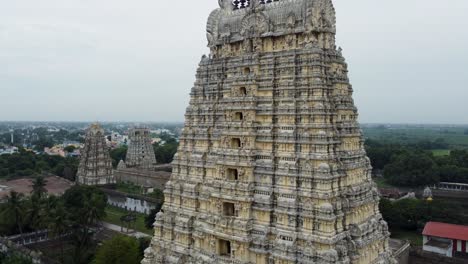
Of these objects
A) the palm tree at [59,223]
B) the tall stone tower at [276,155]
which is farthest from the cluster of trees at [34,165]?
the tall stone tower at [276,155]

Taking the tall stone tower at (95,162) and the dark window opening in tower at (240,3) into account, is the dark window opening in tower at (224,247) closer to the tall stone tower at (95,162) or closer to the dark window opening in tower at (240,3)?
the dark window opening in tower at (240,3)

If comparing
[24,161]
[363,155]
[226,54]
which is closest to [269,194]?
[363,155]

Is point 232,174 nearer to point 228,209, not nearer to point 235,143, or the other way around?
point 235,143

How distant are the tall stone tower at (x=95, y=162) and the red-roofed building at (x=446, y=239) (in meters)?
41.1

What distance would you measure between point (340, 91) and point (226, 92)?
534cm

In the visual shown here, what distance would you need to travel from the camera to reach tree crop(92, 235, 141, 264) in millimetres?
24344

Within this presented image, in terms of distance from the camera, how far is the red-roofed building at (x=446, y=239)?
31359mm

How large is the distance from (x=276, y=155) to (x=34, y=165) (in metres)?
65.5

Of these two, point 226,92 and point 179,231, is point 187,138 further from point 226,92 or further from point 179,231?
point 179,231

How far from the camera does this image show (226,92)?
18609mm

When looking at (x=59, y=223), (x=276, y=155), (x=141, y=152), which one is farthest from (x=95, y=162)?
(x=276, y=155)

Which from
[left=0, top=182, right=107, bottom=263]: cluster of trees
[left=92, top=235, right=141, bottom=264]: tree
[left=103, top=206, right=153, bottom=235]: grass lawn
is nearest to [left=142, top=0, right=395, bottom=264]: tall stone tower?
[left=92, top=235, right=141, bottom=264]: tree

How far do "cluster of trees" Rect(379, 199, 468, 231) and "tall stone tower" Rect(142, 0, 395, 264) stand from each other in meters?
22.4

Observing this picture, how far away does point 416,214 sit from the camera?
→ 127 ft
